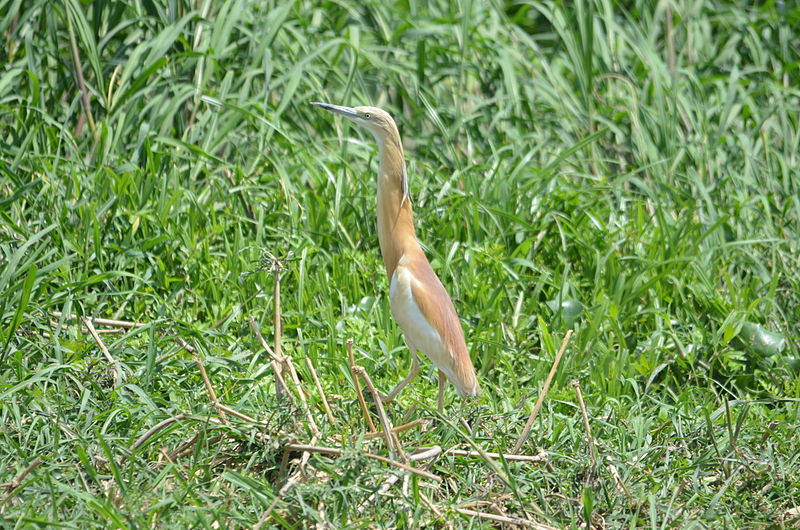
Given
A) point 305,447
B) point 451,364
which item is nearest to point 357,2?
point 451,364

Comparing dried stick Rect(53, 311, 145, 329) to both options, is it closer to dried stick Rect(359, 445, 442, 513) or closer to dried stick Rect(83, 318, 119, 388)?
dried stick Rect(83, 318, 119, 388)

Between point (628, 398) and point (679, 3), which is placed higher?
point (679, 3)

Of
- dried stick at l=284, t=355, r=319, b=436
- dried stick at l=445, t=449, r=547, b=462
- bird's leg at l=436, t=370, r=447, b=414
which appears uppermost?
dried stick at l=284, t=355, r=319, b=436

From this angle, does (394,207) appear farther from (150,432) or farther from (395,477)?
(150,432)

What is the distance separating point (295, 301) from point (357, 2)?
7.36 ft

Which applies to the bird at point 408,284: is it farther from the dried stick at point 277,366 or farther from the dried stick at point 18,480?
the dried stick at point 18,480

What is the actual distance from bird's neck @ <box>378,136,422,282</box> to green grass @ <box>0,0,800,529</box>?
16.5 inches

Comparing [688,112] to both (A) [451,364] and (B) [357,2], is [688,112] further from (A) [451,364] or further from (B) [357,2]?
(A) [451,364]

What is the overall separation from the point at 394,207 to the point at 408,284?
259 mm

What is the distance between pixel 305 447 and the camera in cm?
265

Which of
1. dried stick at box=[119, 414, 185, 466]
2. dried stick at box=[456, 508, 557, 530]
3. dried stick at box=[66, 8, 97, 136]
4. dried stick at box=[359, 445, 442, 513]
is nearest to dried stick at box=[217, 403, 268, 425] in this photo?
dried stick at box=[119, 414, 185, 466]

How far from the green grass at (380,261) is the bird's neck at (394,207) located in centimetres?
42

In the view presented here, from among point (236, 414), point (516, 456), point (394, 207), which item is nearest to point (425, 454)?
point (516, 456)

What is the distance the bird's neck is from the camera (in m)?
3.04
